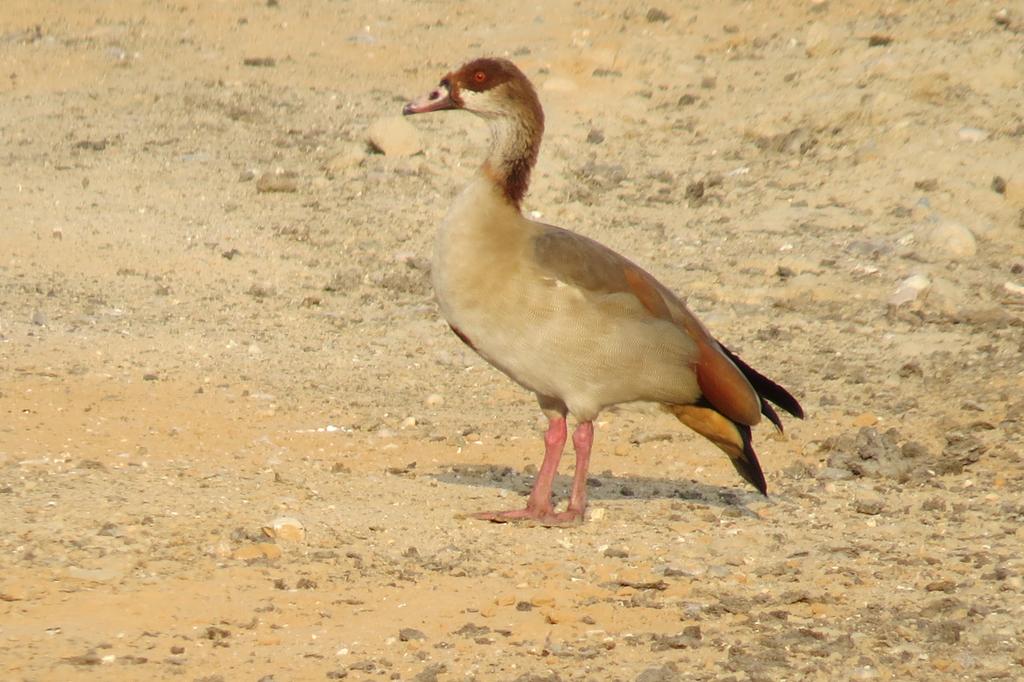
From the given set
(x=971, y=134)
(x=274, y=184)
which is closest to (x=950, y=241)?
(x=971, y=134)

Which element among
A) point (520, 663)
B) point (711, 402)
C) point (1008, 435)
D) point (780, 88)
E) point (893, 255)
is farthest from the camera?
point (780, 88)

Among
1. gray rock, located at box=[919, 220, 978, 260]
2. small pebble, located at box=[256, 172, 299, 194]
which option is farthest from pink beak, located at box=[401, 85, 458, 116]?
gray rock, located at box=[919, 220, 978, 260]

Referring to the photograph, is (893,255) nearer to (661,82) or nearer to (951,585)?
(661,82)

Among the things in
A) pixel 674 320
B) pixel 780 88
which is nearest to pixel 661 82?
pixel 780 88

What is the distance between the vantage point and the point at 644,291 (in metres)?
7.59

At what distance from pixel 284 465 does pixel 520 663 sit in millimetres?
2696

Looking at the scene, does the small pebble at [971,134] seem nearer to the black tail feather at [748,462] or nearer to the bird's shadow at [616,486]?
the bird's shadow at [616,486]

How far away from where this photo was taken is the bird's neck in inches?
300

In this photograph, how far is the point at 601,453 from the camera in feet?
29.7

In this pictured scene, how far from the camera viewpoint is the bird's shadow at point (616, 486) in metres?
8.19

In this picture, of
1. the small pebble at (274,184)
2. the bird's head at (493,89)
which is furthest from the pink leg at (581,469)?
the small pebble at (274,184)

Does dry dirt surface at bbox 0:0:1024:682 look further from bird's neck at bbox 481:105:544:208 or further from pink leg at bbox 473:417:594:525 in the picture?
bird's neck at bbox 481:105:544:208

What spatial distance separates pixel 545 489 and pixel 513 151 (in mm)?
1440

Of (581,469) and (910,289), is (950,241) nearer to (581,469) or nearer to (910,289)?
(910,289)
